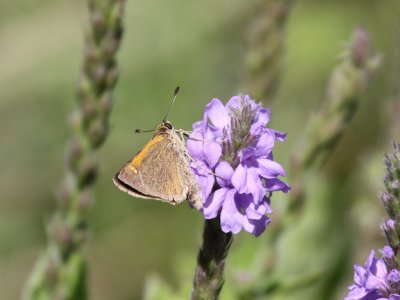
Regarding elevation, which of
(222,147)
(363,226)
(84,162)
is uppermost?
(363,226)

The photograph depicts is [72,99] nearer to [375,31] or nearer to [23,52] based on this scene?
[23,52]

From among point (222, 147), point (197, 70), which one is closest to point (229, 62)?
point (197, 70)

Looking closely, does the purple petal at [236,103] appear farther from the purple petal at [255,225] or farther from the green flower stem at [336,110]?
the green flower stem at [336,110]

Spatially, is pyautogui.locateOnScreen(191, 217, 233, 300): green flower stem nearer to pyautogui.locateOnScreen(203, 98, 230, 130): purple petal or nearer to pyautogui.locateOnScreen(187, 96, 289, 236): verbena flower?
pyautogui.locateOnScreen(187, 96, 289, 236): verbena flower

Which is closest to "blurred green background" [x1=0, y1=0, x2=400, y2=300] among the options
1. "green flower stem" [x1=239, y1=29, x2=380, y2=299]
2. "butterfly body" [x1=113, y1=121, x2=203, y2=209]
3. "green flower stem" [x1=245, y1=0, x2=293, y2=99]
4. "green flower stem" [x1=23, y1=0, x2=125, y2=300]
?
"green flower stem" [x1=245, y1=0, x2=293, y2=99]

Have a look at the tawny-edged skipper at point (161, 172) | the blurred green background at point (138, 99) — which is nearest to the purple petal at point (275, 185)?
the tawny-edged skipper at point (161, 172)

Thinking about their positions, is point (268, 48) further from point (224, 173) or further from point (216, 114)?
point (224, 173)
